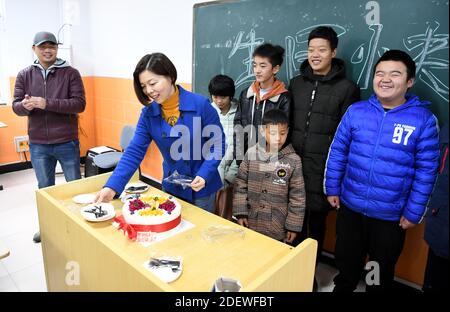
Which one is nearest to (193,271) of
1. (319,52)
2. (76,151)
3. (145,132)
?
(145,132)

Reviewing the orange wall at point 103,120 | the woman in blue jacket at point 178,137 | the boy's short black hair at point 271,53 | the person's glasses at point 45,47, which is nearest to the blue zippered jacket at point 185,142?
the woman in blue jacket at point 178,137

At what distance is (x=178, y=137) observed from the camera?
1694 millimetres

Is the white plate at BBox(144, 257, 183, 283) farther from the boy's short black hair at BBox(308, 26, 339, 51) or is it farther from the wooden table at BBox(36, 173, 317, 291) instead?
the boy's short black hair at BBox(308, 26, 339, 51)

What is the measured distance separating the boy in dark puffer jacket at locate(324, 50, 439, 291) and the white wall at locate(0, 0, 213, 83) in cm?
197

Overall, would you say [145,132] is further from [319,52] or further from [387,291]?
[387,291]

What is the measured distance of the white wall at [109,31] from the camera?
3.24 metres

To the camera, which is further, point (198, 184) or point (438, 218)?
point (198, 184)

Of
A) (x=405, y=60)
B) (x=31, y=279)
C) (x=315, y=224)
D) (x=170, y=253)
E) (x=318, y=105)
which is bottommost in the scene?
(x=31, y=279)

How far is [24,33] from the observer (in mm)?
3869

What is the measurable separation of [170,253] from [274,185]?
30.9 inches

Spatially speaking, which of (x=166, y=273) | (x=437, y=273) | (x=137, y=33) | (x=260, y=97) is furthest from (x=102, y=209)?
(x=137, y=33)

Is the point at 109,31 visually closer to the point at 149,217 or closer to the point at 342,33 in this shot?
the point at 342,33

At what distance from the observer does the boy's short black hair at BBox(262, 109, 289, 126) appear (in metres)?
1.83

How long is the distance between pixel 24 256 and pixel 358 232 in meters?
2.35
